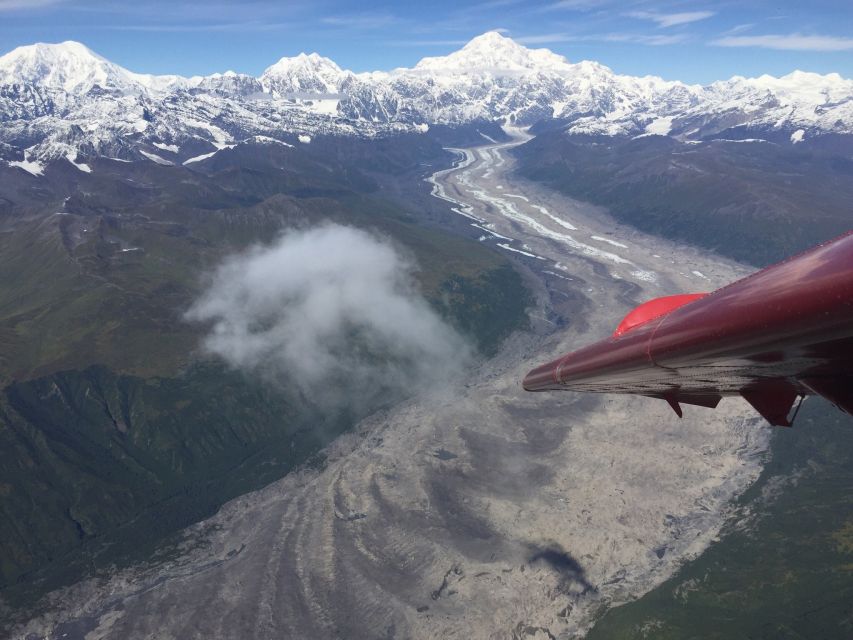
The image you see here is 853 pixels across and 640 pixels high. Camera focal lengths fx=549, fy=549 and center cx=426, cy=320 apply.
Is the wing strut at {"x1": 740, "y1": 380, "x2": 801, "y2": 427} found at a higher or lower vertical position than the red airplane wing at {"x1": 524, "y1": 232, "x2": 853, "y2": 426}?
lower

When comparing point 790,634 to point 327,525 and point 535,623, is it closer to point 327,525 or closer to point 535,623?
point 535,623

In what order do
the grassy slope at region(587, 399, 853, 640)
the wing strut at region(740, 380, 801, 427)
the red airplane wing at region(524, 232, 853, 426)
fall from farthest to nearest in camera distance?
1. the grassy slope at region(587, 399, 853, 640)
2. the wing strut at region(740, 380, 801, 427)
3. the red airplane wing at region(524, 232, 853, 426)

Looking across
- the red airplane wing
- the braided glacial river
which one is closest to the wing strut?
the red airplane wing

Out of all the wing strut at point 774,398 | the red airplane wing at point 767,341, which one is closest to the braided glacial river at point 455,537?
the wing strut at point 774,398

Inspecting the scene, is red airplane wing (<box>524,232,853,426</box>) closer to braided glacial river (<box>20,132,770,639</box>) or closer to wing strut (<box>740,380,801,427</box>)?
wing strut (<box>740,380,801,427</box>)

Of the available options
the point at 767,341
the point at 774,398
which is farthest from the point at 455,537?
the point at 767,341

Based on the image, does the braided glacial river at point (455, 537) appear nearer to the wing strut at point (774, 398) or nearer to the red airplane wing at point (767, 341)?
the wing strut at point (774, 398)

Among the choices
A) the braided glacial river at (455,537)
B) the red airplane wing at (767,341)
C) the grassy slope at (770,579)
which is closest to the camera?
the red airplane wing at (767,341)
